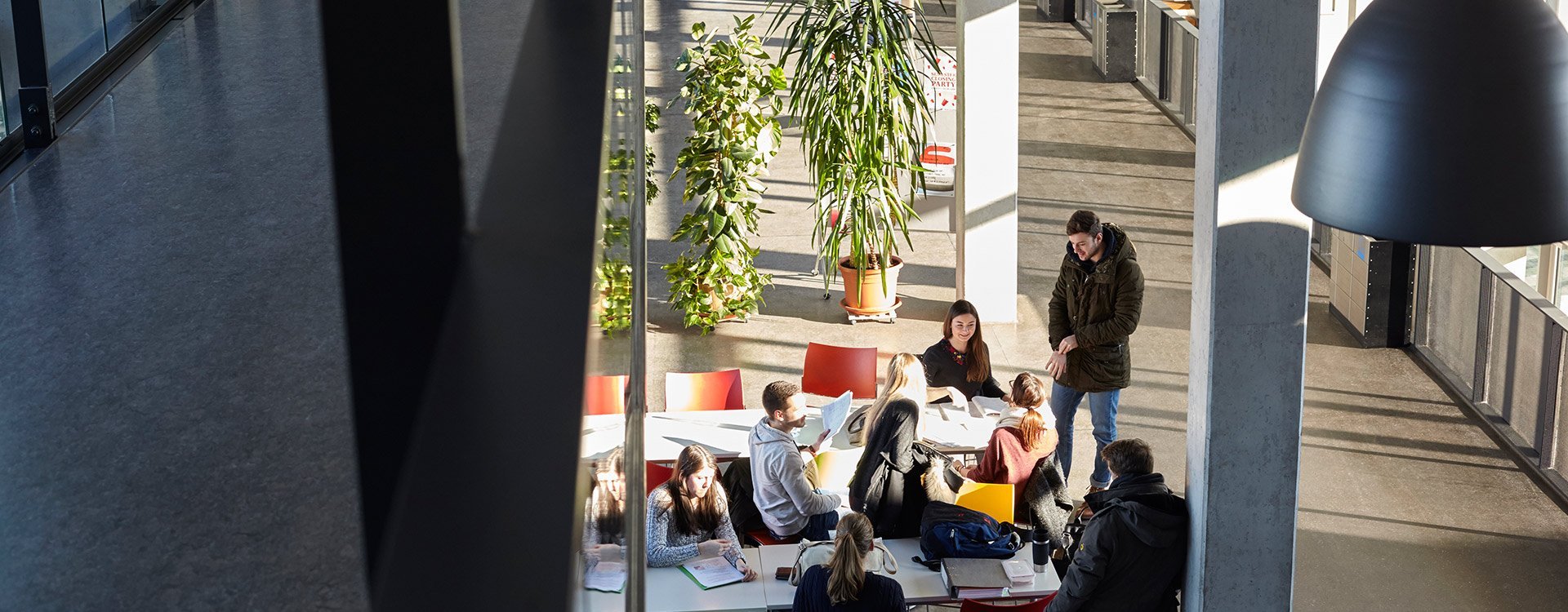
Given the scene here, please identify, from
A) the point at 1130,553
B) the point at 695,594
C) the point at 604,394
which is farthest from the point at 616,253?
the point at 1130,553

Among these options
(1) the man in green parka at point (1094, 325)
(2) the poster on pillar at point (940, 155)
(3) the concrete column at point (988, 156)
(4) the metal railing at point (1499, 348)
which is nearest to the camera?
(1) the man in green parka at point (1094, 325)

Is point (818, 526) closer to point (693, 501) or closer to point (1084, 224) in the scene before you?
point (693, 501)

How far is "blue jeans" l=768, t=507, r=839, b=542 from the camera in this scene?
5867 millimetres

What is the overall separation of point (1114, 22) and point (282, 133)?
53.9ft

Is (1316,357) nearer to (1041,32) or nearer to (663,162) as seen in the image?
(663,162)

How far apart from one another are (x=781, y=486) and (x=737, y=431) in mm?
950

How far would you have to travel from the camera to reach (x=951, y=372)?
7.23 metres

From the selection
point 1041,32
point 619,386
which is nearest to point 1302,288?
point 619,386

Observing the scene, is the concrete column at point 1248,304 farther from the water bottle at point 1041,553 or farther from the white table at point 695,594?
the white table at point 695,594

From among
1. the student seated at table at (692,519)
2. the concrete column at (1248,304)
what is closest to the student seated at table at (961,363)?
the concrete column at (1248,304)

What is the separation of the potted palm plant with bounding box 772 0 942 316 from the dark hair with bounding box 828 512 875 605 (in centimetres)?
387

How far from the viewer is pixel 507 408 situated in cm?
46

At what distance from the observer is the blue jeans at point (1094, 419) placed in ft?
23.3

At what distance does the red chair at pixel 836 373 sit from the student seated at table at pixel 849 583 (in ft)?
8.34
